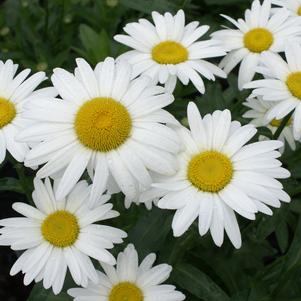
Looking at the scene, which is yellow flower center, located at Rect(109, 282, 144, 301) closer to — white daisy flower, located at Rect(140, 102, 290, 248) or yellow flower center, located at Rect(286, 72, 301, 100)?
white daisy flower, located at Rect(140, 102, 290, 248)

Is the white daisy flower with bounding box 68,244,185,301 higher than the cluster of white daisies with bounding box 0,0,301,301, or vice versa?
the cluster of white daisies with bounding box 0,0,301,301

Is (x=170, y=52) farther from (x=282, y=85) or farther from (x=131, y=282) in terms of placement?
(x=131, y=282)

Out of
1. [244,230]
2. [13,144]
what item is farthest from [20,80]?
[244,230]

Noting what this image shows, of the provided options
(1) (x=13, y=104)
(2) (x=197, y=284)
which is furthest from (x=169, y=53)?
(2) (x=197, y=284)

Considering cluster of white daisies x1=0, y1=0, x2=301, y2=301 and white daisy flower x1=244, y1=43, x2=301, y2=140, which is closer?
cluster of white daisies x1=0, y1=0, x2=301, y2=301

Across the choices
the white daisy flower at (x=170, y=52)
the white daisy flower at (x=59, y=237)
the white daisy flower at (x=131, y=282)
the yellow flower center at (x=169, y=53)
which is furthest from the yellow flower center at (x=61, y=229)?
the yellow flower center at (x=169, y=53)

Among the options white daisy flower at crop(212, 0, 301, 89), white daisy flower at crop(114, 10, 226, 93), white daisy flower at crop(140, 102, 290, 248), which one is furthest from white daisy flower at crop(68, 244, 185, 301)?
white daisy flower at crop(212, 0, 301, 89)

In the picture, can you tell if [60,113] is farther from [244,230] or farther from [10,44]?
[10,44]
